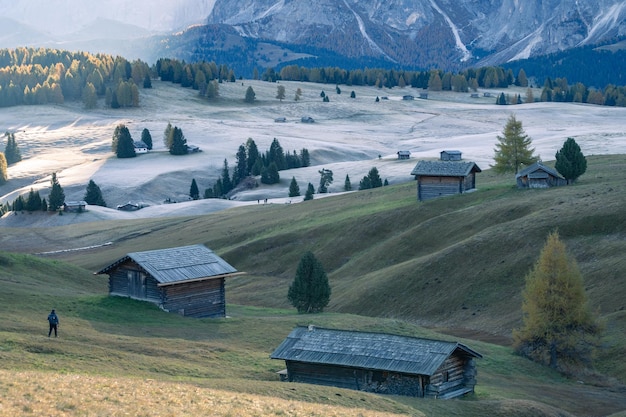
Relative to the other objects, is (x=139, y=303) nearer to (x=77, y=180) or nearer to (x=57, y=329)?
(x=57, y=329)

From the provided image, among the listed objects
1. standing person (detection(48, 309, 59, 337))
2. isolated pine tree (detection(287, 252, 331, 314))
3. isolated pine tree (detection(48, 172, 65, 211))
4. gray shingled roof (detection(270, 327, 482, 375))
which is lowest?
isolated pine tree (detection(48, 172, 65, 211))

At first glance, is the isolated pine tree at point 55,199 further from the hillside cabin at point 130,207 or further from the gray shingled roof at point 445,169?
the gray shingled roof at point 445,169

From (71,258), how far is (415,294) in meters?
44.3

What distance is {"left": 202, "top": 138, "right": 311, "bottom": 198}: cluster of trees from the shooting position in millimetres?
163875

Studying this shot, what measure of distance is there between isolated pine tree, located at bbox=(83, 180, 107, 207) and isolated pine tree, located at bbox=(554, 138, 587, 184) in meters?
89.6

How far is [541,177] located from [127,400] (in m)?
62.6

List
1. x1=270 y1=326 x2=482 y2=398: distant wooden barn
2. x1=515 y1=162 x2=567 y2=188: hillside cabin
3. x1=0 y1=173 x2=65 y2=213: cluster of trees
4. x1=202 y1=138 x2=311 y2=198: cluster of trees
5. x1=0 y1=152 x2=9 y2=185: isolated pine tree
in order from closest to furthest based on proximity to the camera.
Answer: x1=270 y1=326 x2=482 y2=398: distant wooden barn
x1=515 y1=162 x2=567 y2=188: hillside cabin
x1=0 y1=173 x2=65 y2=213: cluster of trees
x1=202 y1=138 x2=311 y2=198: cluster of trees
x1=0 y1=152 x2=9 y2=185: isolated pine tree

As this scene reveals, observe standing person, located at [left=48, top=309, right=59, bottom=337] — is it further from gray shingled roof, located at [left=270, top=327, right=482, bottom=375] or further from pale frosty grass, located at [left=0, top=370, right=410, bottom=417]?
pale frosty grass, located at [left=0, top=370, right=410, bottom=417]

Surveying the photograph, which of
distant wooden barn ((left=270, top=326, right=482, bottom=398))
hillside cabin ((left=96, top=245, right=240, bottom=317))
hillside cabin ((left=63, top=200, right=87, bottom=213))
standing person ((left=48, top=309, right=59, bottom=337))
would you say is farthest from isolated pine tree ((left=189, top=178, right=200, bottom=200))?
distant wooden barn ((left=270, top=326, right=482, bottom=398))

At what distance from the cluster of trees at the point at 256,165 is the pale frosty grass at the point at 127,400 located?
12625 centimetres

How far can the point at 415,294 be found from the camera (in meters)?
68.9

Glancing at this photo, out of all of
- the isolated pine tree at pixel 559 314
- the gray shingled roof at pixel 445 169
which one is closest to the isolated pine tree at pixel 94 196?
the gray shingled roof at pixel 445 169

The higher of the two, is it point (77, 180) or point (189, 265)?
point (189, 265)

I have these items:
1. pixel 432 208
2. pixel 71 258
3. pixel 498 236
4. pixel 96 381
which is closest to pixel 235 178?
pixel 71 258
